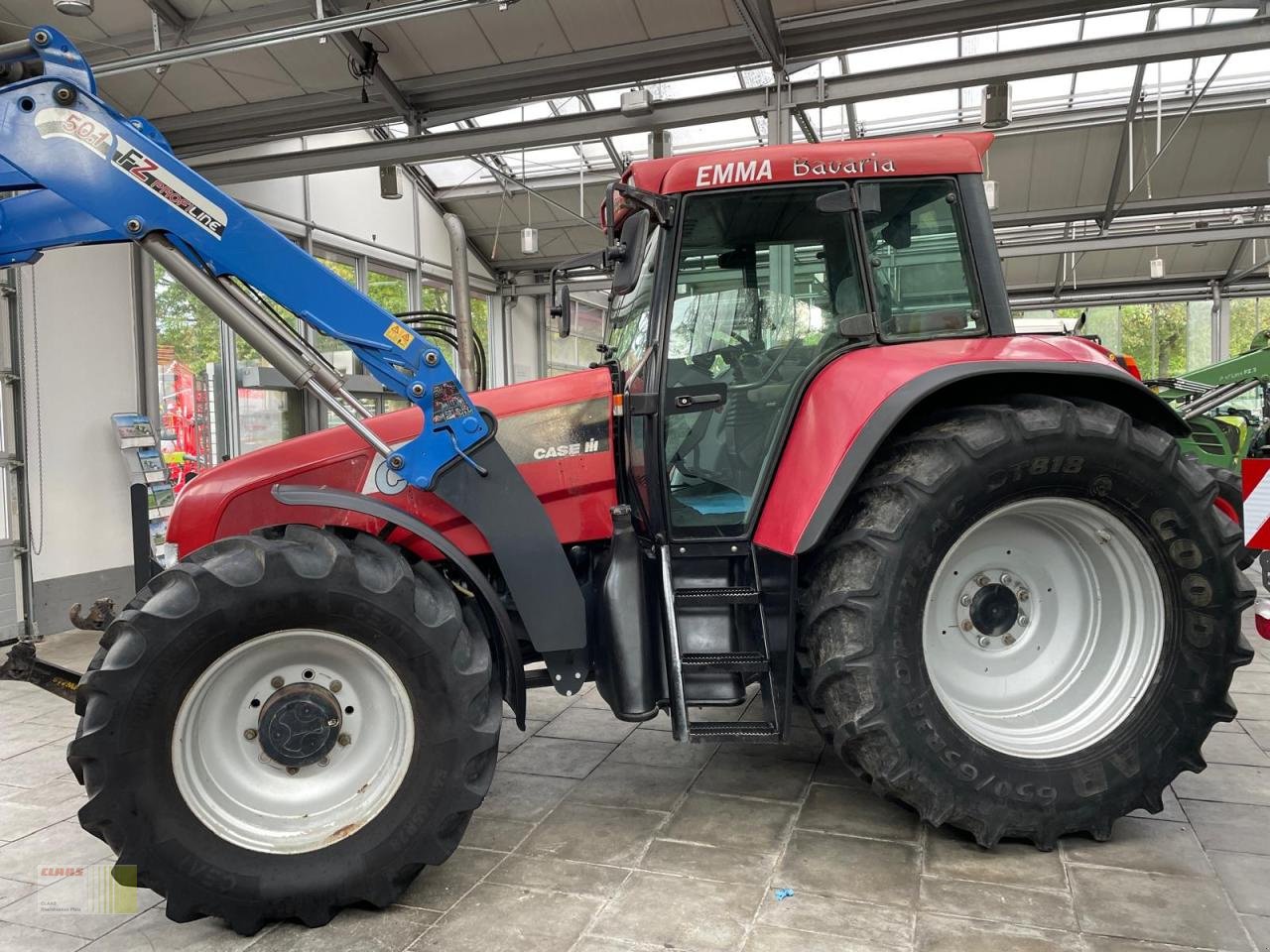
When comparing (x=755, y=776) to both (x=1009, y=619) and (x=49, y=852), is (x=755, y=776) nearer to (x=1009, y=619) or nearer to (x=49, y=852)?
(x=1009, y=619)

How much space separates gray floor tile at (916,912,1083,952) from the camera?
2590 mm

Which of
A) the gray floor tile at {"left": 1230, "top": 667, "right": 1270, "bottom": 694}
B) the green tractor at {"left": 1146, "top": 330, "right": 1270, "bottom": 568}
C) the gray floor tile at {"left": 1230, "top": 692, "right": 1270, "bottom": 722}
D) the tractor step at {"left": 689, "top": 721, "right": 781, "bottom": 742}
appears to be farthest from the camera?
the green tractor at {"left": 1146, "top": 330, "right": 1270, "bottom": 568}

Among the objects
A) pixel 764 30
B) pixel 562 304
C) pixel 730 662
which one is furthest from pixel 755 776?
pixel 764 30

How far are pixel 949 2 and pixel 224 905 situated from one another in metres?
6.49

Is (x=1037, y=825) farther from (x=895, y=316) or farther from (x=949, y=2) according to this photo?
(x=949, y=2)

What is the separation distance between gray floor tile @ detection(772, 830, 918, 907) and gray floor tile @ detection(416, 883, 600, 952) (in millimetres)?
628

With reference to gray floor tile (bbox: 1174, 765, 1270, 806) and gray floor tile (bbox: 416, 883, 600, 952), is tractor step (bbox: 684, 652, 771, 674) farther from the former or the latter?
gray floor tile (bbox: 1174, 765, 1270, 806)

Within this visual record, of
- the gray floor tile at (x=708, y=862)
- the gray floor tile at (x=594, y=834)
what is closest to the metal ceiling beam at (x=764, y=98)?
the gray floor tile at (x=594, y=834)

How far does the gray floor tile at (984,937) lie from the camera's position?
259 centimetres

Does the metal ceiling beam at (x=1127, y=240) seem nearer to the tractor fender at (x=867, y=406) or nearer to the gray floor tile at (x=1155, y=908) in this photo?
the tractor fender at (x=867, y=406)

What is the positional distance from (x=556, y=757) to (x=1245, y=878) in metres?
2.48

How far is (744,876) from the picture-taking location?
10.0ft

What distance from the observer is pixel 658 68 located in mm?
7184

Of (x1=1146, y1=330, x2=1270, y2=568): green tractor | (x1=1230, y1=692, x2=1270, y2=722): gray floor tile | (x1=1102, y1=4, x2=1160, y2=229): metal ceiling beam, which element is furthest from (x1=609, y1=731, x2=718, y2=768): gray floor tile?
(x1=1102, y1=4, x2=1160, y2=229): metal ceiling beam
